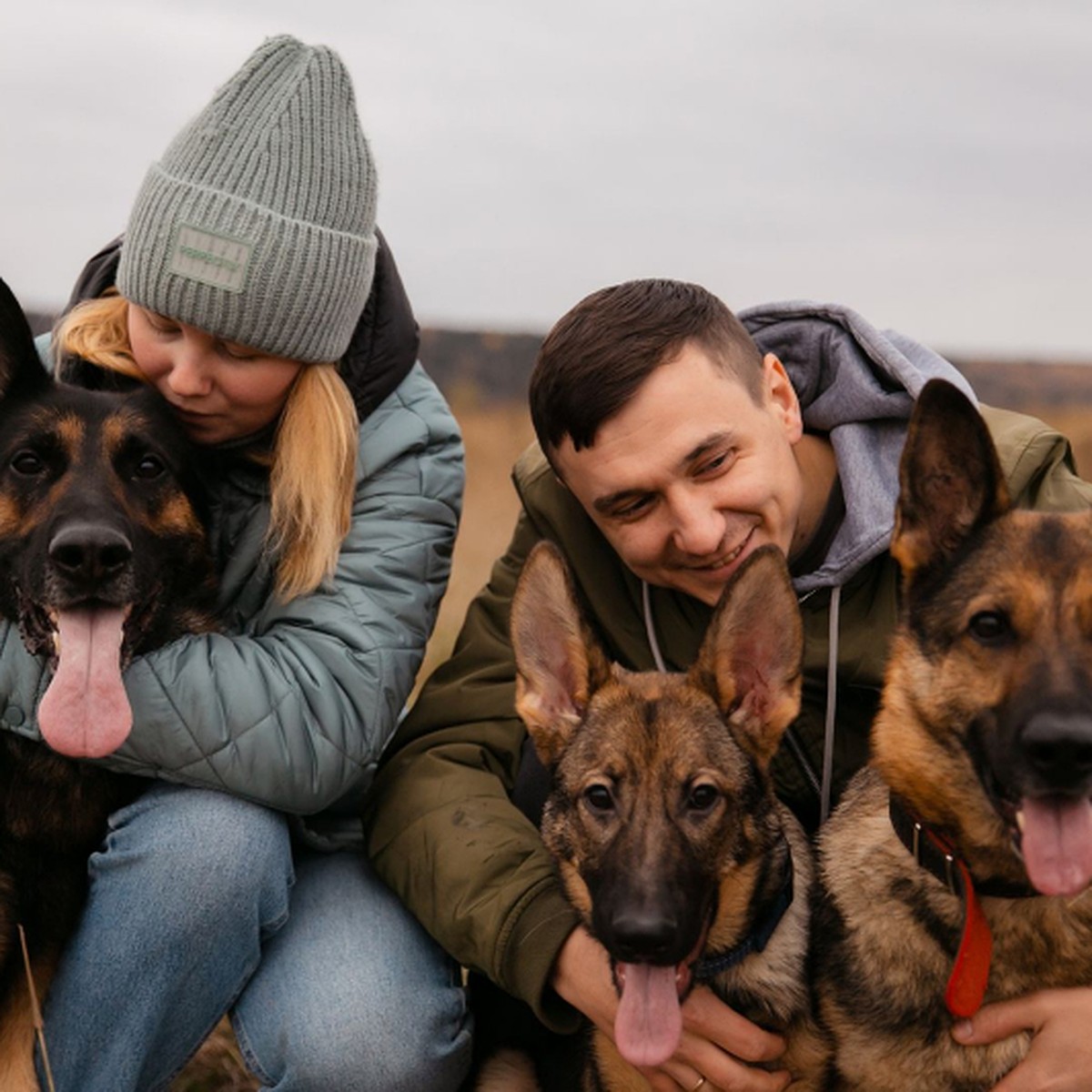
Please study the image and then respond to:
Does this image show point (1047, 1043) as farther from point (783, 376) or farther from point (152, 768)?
point (152, 768)

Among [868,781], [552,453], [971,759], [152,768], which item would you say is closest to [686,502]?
[552,453]

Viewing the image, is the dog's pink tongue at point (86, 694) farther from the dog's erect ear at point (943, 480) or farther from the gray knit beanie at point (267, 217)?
the dog's erect ear at point (943, 480)

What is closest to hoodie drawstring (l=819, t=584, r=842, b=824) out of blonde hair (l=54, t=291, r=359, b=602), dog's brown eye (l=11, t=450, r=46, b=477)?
blonde hair (l=54, t=291, r=359, b=602)

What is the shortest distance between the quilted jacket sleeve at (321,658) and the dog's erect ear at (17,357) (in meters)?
0.67

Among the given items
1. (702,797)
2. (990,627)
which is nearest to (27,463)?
(702,797)

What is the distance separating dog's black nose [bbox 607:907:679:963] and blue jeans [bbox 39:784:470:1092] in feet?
3.11

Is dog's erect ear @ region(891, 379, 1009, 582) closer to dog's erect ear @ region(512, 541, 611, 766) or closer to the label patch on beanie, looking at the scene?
dog's erect ear @ region(512, 541, 611, 766)

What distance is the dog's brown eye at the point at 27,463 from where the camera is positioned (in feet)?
12.9

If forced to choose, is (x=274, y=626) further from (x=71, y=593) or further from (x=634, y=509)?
(x=634, y=509)

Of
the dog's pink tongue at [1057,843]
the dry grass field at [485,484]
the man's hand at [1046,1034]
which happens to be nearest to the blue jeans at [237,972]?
the man's hand at [1046,1034]

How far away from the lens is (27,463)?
12.9ft

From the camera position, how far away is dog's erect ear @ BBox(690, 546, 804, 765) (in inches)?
143

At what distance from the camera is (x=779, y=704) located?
3.74m

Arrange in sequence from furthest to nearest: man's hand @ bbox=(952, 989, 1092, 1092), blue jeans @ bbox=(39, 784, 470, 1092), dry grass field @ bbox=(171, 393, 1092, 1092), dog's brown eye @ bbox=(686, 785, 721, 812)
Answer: dry grass field @ bbox=(171, 393, 1092, 1092), blue jeans @ bbox=(39, 784, 470, 1092), dog's brown eye @ bbox=(686, 785, 721, 812), man's hand @ bbox=(952, 989, 1092, 1092)
